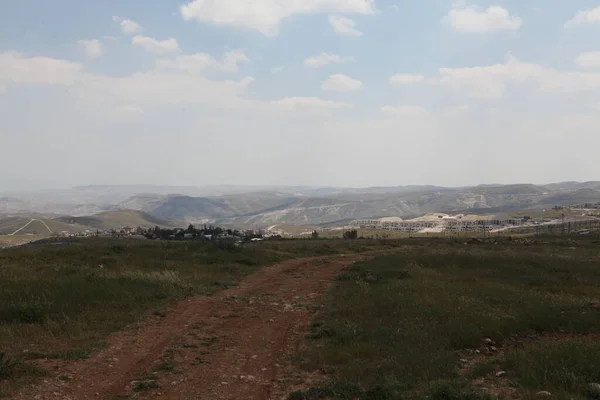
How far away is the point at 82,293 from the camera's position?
1766cm

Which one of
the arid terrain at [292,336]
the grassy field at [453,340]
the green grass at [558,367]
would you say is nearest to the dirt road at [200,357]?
the arid terrain at [292,336]

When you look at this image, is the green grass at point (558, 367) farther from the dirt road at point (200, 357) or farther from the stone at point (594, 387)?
the dirt road at point (200, 357)

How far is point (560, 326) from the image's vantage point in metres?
15.4

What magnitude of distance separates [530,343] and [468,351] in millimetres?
2296

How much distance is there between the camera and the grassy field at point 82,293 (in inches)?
495

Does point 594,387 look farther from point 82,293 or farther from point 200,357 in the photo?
point 82,293

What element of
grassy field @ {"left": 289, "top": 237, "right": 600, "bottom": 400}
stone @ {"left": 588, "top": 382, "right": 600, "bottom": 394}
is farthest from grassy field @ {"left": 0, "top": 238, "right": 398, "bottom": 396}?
stone @ {"left": 588, "top": 382, "right": 600, "bottom": 394}

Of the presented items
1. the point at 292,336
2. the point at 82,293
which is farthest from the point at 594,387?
the point at 82,293

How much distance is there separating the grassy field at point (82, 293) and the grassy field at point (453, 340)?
23.1 ft

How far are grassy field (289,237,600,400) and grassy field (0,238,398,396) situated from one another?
23.1ft

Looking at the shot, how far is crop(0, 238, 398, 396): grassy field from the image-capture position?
12562mm

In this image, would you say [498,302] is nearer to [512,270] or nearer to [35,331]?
[512,270]

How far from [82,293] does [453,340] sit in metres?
14.9

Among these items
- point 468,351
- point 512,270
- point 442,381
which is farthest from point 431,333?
point 512,270
